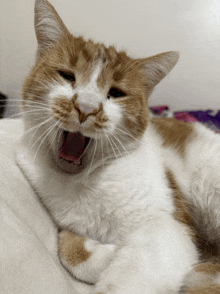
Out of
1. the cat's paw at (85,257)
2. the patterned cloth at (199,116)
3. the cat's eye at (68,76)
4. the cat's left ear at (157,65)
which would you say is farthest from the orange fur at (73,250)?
the patterned cloth at (199,116)

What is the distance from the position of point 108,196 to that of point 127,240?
152 millimetres

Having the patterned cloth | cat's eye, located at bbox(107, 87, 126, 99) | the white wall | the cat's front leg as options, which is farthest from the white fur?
the white wall

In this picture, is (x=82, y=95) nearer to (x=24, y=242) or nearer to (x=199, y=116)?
(x=24, y=242)

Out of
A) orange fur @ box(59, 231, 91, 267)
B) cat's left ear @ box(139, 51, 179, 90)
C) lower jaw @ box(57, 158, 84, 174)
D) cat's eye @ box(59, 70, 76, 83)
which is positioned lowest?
orange fur @ box(59, 231, 91, 267)

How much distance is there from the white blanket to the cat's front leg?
118 millimetres

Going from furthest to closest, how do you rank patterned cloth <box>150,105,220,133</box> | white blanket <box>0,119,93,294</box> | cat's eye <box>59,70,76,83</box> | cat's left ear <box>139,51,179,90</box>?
patterned cloth <box>150,105,220,133</box>
cat's left ear <box>139,51,179,90</box>
cat's eye <box>59,70,76,83</box>
white blanket <box>0,119,93,294</box>

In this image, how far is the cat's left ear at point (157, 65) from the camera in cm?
94

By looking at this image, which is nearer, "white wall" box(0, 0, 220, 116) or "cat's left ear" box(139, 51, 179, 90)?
"cat's left ear" box(139, 51, 179, 90)

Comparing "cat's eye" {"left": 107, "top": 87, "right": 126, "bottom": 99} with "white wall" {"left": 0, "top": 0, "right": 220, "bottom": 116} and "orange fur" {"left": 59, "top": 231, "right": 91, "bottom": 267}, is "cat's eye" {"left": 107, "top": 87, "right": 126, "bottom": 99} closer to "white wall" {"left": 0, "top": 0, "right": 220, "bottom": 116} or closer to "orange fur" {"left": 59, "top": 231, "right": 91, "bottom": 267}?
"orange fur" {"left": 59, "top": 231, "right": 91, "bottom": 267}

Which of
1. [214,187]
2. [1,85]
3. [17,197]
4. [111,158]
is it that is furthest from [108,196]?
[1,85]

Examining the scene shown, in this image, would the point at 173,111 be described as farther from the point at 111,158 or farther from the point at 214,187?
the point at 111,158

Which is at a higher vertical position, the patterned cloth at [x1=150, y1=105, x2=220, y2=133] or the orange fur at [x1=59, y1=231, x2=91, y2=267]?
the patterned cloth at [x1=150, y1=105, x2=220, y2=133]

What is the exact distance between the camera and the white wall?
1.80m

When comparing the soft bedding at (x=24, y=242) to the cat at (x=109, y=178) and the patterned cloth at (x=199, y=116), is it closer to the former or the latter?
the cat at (x=109, y=178)
